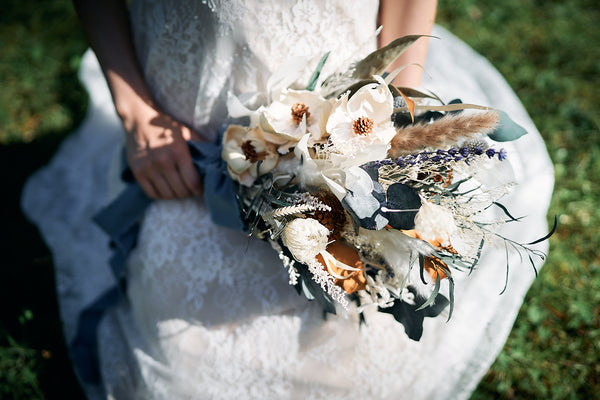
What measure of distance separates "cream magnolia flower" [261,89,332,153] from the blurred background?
1.43m

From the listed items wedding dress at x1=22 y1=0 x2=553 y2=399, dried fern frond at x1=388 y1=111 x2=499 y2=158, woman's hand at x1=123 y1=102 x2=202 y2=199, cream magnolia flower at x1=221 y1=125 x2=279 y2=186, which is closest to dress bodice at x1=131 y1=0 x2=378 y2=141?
wedding dress at x1=22 y1=0 x2=553 y2=399

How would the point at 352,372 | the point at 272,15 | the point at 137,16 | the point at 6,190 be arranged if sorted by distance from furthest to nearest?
the point at 6,190, the point at 137,16, the point at 352,372, the point at 272,15

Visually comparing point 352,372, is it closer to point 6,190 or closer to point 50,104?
point 6,190

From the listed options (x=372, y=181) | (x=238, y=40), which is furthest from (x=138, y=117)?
(x=372, y=181)

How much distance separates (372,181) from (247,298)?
63 cm

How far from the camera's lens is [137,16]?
142 cm

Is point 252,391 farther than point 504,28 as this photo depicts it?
No

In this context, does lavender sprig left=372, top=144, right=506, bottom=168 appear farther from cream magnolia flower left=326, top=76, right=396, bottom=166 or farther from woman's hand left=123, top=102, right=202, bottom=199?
woman's hand left=123, top=102, right=202, bottom=199

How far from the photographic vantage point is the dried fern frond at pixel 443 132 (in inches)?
33.1

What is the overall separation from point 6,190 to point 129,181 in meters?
1.27

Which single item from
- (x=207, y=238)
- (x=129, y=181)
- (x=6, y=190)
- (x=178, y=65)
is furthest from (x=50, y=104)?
(x=207, y=238)

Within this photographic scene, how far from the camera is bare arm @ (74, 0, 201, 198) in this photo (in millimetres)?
1344

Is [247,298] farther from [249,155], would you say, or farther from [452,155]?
[452,155]

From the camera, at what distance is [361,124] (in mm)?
935
